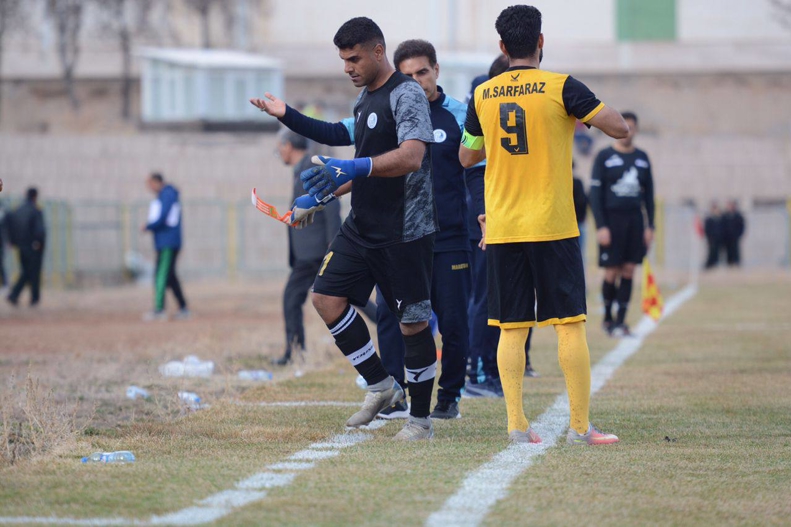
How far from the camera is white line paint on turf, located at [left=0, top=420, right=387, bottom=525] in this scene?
4.17 meters

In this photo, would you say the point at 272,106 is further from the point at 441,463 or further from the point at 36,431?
the point at 36,431

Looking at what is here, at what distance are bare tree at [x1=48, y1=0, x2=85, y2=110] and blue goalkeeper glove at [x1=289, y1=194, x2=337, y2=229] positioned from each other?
148ft

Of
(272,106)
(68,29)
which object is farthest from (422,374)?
(68,29)

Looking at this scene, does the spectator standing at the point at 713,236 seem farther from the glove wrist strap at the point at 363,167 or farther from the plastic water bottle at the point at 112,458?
the plastic water bottle at the point at 112,458

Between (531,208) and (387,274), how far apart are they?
790 mm

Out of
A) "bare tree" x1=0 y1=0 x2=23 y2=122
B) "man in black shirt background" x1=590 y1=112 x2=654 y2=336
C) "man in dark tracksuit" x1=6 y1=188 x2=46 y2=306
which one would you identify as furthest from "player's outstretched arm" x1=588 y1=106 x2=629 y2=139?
"bare tree" x1=0 y1=0 x2=23 y2=122

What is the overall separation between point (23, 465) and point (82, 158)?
33.6 m

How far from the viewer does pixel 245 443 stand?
19.3 feet

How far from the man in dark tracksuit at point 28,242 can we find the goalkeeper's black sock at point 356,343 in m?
16.0

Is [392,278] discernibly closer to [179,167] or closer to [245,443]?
[245,443]

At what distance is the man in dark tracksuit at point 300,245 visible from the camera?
10.2m

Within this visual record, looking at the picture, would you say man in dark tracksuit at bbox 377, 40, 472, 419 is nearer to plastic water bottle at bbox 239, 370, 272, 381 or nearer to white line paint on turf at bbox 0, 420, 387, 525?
white line paint on turf at bbox 0, 420, 387, 525

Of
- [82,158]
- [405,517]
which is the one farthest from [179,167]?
[405,517]

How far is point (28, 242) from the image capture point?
21.3 meters
